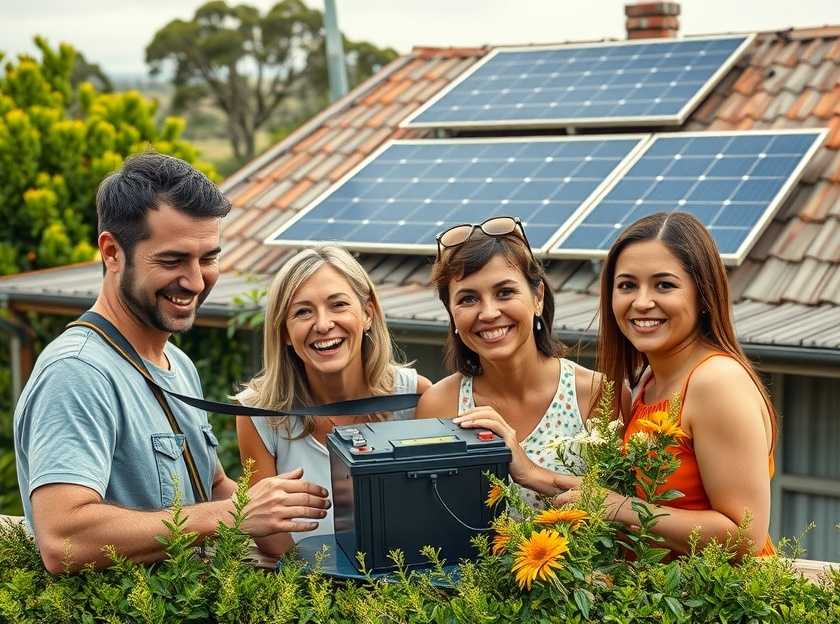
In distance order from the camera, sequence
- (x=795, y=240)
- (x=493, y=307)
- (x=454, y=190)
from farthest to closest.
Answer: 1. (x=454, y=190)
2. (x=795, y=240)
3. (x=493, y=307)

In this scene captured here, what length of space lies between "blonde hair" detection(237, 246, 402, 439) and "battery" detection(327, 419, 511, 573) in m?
0.87

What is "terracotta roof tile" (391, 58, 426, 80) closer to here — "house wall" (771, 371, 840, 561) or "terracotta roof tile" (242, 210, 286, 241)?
"terracotta roof tile" (242, 210, 286, 241)

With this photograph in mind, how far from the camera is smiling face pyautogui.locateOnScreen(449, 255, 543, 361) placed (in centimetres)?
392

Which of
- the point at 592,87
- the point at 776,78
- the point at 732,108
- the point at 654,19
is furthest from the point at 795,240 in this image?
the point at 654,19

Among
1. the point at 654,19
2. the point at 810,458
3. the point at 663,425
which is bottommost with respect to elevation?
the point at 810,458

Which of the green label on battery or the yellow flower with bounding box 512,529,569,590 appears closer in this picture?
the yellow flower with bounding box 512,529,569,590

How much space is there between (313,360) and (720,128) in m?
6.66

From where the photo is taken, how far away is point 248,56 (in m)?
55.2

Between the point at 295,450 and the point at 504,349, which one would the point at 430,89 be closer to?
the point at 295,450

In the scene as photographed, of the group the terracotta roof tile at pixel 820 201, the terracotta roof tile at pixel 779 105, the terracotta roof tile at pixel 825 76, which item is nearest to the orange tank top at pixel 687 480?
the terracotta roof tile at pixel 820 201

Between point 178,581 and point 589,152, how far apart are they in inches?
279

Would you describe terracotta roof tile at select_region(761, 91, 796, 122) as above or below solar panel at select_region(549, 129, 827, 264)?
above

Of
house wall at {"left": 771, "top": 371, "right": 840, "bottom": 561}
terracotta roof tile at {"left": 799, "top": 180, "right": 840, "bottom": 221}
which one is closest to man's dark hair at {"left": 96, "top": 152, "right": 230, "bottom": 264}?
house wall at {"left": 771, "top": 371, "right": 840, "bottom": 561}

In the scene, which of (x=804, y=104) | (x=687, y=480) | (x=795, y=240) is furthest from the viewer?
(x=804, y=104)
